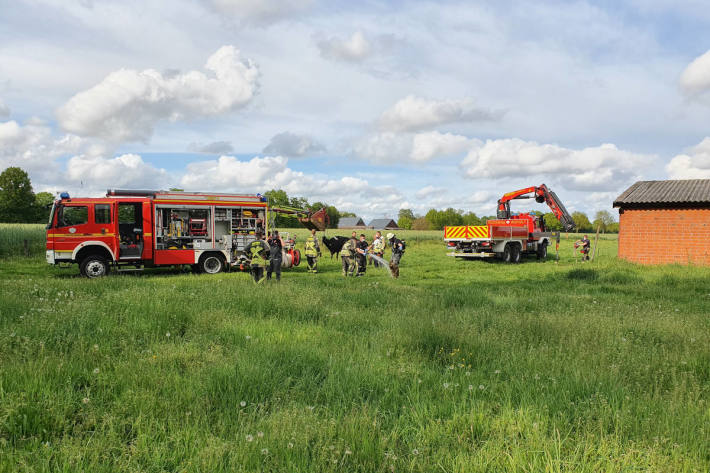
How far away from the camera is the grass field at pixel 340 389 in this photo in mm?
2996

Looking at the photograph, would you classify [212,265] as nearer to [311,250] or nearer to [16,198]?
[311,250]

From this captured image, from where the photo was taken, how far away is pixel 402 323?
20.7 feet

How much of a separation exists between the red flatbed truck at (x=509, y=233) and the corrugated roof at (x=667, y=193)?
337cm

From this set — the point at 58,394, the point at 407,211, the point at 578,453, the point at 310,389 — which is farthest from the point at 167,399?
the point at 407,211

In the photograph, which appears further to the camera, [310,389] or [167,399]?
[310,389]

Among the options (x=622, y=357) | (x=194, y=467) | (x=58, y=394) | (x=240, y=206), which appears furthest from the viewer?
(x=240, y=206)

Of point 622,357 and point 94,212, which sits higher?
point 94,212

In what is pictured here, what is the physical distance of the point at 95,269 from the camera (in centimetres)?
1427

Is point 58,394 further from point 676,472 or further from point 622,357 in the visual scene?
point 622,357

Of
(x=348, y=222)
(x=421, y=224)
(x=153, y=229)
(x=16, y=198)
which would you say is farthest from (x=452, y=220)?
(x=153, y=229)

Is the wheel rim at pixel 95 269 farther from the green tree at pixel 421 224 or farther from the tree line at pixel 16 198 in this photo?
the green tree at pixel 421 224

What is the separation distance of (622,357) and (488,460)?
3020mm

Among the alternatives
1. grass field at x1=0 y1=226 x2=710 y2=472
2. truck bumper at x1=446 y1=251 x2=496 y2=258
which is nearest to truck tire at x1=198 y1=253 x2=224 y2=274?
grass field at x1=0 y1=226 x2=710 y2=472

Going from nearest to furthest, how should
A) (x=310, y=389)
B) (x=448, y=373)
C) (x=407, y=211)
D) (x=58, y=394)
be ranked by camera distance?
1. (x=58, y=394)
2. (x=310, y=389)
3. (x=448, y=373)
4. (x=407, y=211)
